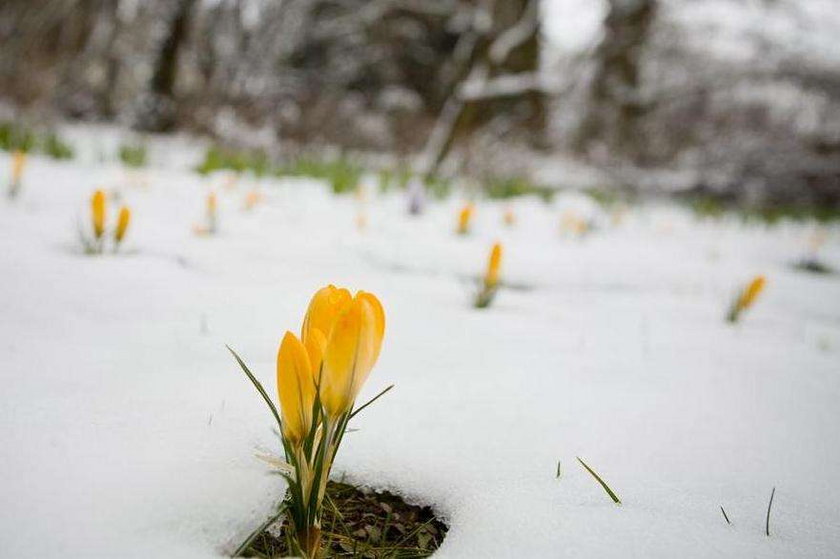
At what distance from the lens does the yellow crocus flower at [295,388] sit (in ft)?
1.58

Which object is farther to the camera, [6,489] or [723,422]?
[723,422]

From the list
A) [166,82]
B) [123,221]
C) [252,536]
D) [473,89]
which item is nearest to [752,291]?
[252,536]

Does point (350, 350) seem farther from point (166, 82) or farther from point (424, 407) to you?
point (166, 82)

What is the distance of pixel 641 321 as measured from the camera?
1.38 metres

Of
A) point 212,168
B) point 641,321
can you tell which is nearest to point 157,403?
point 641,321

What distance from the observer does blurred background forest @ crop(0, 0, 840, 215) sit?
18.4 ft

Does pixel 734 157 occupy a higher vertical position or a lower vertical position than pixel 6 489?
higher

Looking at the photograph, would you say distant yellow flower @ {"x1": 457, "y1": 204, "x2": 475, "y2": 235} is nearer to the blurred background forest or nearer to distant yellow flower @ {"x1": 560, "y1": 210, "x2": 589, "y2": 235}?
distant yellow flower @ {"x1": 560, "y1": 210, "x2": 589, "y2": 235}

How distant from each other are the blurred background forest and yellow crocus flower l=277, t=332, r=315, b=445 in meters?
4.40

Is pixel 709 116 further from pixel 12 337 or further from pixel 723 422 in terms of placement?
pixel 12 337

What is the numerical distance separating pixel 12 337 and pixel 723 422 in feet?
3.59

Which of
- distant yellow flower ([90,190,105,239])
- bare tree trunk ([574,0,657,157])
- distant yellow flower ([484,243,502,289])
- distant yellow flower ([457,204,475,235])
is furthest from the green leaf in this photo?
bare tree trunk ([574,0,657,157])

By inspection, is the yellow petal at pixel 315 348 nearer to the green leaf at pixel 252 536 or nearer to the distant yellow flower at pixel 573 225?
the green leaf at pixel 252 536

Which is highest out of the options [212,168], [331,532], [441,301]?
[212,168]
